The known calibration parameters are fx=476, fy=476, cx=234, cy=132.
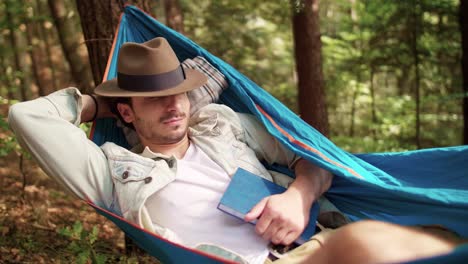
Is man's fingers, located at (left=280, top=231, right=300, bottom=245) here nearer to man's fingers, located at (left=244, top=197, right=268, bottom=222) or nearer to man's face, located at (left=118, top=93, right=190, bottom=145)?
man's fingers, located at (left=244, top=197, right=268, bottom=222)

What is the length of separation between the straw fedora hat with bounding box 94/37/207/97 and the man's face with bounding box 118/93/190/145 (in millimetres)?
47

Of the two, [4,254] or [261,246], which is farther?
[4,254]

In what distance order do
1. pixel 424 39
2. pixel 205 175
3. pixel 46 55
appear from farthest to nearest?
pixel 46 55
pixel 424 39
pixel 205 175

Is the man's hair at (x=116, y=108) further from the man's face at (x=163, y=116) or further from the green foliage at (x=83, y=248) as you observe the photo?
the green foliage at (x=83, y=248)

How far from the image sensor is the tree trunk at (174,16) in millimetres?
4688

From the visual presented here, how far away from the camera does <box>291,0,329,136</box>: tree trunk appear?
13.0ft

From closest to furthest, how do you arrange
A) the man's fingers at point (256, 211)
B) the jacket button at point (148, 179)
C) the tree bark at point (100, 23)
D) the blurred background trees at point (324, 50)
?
the man's fingers at point (256, 211)
the jacket button at point (148, 179)
the tree bark at point (100, 23)
the blurred background trees at point (324, 50)

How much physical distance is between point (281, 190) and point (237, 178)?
0.67ft

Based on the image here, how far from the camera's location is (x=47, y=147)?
5.54 ft

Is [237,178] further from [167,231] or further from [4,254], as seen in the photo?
[4,254]

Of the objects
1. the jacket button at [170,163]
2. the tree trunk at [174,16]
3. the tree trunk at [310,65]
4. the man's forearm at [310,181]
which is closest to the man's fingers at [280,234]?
the man's forearm at [310,181]

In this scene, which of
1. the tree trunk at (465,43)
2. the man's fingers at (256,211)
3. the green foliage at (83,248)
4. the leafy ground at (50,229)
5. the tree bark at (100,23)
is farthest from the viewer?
the tree trunk at (465,43)

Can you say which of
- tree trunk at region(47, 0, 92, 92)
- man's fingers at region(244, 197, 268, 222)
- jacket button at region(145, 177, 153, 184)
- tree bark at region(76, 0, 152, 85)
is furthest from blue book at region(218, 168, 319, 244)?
tree trunk at region(47, 0, 92, 92)

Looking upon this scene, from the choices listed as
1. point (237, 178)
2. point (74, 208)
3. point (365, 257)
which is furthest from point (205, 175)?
point (74, 208)
